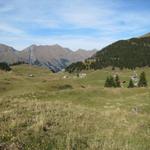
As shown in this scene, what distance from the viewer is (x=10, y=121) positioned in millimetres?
13812

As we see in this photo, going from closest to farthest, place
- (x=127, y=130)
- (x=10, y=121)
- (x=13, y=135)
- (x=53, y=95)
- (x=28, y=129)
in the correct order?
1. (x=13, y=135)
2. (x=28, y=129)
3. (x=10, y=121)
4. (x=127, y=130)
5. (x=53, y=95)

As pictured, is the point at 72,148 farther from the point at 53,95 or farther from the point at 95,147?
the point at 53,95

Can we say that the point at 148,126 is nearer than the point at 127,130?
No

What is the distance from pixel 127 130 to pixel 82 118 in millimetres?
2879

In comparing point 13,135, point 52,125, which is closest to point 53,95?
point 52,125

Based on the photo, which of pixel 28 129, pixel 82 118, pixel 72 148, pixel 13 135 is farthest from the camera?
pixel 82 118

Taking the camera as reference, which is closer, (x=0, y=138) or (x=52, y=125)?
(x=0, y=138)

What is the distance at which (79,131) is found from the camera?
13844mm

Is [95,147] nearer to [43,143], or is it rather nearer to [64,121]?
[43,143]

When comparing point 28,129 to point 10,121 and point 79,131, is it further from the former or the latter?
point 79,131

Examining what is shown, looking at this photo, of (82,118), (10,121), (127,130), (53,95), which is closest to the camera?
(10,121)

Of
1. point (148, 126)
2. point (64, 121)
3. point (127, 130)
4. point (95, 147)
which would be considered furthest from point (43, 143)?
point (148, 126)

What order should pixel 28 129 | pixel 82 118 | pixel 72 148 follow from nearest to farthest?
pixel 72 148, pixel 28 129, pixel 82 118

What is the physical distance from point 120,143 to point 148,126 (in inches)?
244
